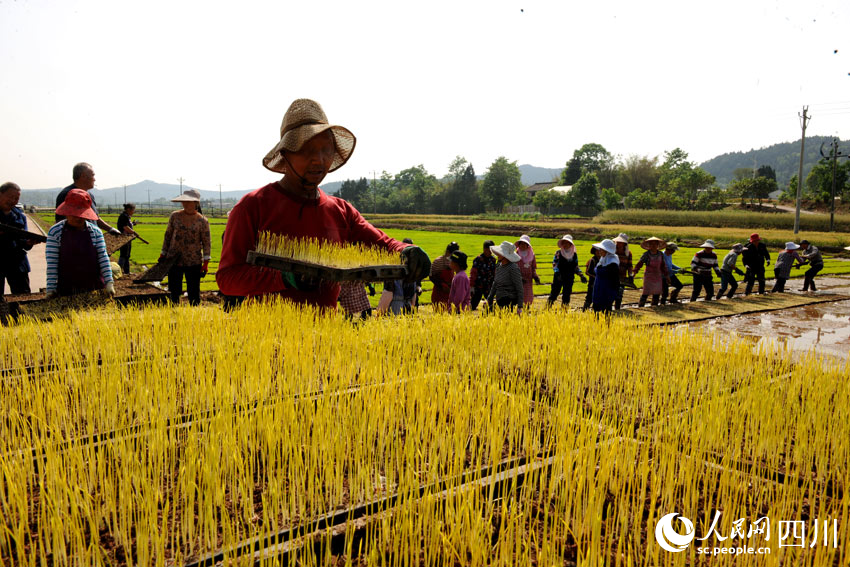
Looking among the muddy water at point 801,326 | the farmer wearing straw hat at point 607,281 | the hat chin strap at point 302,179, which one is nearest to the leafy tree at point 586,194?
the muddy water at point 801,326

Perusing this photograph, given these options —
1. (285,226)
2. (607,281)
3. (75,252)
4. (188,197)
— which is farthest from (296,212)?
(607,281)

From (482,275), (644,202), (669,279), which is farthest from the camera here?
(644,202)

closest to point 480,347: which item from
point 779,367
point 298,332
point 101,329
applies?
point 298,332

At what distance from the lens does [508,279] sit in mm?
7453

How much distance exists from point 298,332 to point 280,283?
24.4 inches

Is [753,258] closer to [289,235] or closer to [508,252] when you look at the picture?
[508,252]

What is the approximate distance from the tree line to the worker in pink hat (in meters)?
81.5

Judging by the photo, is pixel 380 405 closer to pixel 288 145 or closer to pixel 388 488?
pixel 388 488

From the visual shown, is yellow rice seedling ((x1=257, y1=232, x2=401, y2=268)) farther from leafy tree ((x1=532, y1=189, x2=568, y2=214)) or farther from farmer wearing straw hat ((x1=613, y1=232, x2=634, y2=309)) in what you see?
leafy tree ((x1=532, y1=189, x2=568, y2=214))

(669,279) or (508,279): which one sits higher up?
(508,279)

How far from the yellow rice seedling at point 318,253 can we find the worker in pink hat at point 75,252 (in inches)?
98.8

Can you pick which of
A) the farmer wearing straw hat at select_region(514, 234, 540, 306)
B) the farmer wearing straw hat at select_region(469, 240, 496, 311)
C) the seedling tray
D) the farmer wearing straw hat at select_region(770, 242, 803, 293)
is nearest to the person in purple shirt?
the farmer wearing straw hat at select_region(469, 240, 496, 311)

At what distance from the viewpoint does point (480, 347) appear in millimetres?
4176
